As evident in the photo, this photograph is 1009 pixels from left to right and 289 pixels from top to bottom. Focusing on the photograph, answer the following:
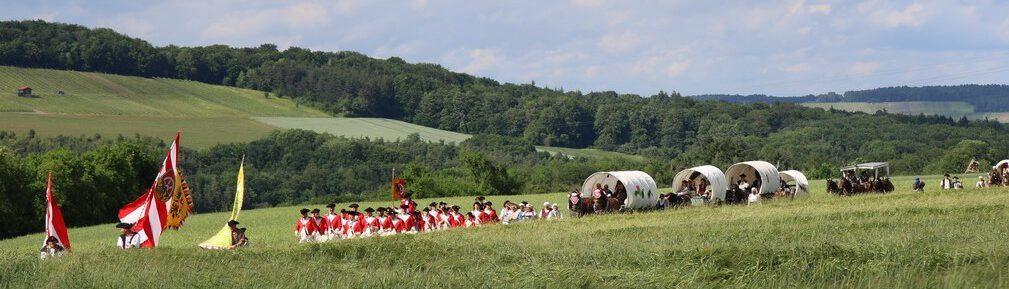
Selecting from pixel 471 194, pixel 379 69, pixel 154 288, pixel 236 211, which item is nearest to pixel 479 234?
pixel 236 211

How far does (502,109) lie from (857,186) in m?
121

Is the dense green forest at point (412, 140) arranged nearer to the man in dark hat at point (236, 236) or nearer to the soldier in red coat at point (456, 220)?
the soldier in red coat at point (456, 220)

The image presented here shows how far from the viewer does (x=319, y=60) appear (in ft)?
623

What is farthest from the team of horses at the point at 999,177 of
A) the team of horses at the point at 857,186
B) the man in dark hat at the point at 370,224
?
the man in dark hat at the point at 370,224

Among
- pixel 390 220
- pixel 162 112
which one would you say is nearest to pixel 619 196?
pixel 390 220

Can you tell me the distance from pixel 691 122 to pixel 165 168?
5620 inches

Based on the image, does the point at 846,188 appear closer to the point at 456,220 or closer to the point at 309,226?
the point at 456,220

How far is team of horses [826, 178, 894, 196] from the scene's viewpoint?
4672 centimetres

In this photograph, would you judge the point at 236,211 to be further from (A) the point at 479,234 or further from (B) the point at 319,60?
(B) the point at 319,60

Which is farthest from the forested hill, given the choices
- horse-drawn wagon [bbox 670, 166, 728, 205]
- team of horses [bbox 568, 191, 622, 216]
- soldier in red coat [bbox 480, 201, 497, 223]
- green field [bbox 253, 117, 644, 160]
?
soldier in red coat [bbox 480, 201, 497, 223]

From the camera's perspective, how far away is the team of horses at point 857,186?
46719mm

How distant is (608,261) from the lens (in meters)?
17.9

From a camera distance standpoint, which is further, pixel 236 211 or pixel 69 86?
pixel 69 86

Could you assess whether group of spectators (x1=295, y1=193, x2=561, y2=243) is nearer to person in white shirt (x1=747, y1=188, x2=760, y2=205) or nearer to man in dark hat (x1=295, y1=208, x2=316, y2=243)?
man in dark hat (x1=295, y1=208, x2=316, y2=243)
